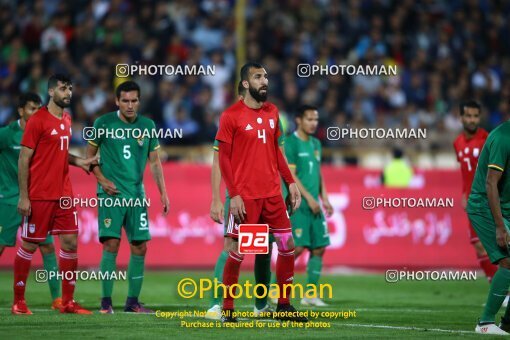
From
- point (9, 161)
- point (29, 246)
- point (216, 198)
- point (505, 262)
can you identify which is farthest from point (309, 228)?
point (505, 262)

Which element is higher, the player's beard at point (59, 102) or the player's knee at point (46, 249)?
the player's beard at point (59, 102)

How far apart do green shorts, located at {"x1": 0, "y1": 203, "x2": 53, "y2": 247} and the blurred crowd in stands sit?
28.0 ft

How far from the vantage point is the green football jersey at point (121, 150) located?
12.8 metres

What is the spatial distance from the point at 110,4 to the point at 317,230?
1374 centimetres

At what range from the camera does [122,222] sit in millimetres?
12875

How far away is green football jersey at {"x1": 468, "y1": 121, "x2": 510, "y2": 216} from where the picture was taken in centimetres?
1060

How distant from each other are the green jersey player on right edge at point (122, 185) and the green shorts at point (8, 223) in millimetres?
2020

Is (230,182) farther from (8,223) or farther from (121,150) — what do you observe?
(8,223)

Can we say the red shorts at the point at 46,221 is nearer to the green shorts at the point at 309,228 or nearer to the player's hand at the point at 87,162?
the player's hand at the point at 87,162

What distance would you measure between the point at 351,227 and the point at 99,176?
8.79 metres

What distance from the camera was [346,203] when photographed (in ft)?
68.1

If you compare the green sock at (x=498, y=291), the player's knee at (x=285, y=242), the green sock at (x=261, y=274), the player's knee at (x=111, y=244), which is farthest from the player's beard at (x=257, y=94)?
the green sock at (x=498, y=291)

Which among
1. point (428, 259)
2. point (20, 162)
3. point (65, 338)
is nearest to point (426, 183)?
point (428, 259)

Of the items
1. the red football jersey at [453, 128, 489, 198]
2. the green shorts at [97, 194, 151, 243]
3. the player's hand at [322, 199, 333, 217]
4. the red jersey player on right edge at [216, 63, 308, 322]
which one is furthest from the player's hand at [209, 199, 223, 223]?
the red football jersey at [453, 128, 489, 198]
